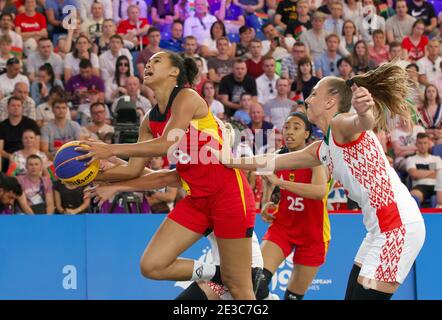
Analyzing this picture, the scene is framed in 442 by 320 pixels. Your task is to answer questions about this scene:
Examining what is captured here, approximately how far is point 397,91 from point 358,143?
1.53 ft

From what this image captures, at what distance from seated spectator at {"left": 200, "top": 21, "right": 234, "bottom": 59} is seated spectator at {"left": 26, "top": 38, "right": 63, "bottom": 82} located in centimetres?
228

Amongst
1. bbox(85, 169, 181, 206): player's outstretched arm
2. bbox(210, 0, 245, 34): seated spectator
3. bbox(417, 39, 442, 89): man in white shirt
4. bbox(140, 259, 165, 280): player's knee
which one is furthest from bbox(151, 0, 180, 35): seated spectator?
bbox(140, 259, 165, 280): player's knee

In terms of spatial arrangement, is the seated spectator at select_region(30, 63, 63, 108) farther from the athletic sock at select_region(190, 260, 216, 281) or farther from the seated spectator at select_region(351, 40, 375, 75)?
the athletic sock at select_region(190, 260, 216, 281)

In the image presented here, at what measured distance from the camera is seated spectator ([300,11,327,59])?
14.3 m

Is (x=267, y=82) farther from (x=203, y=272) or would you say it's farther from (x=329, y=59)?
(x=203, y=272)

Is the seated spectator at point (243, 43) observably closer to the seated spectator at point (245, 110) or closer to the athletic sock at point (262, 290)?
the seated spectator at point (245, 110)

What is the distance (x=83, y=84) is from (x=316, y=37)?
3.95 m

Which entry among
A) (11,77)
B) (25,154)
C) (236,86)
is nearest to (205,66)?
(236,86)

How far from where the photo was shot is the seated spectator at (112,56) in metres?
13.2

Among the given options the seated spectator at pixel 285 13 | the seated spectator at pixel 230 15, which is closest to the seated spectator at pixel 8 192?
the seated spectator at pixel 230 15

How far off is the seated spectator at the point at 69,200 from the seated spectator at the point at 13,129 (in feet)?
3.66

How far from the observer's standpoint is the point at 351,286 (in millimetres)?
6387

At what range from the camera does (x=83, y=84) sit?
509 inches

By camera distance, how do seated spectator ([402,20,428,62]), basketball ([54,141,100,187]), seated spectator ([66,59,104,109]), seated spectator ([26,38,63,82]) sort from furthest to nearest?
seated spectator ([402,20,428,62]), seated spectator ([26,38,63,82]), seated spectator ([66,59,104,109]), basketball ([54,141,100,187])
